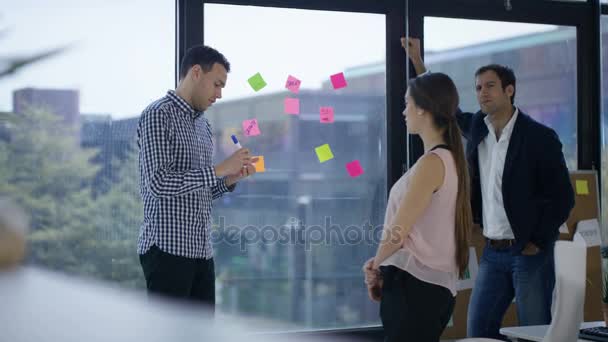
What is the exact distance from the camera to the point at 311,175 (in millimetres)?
4137

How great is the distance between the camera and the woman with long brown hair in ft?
7.11

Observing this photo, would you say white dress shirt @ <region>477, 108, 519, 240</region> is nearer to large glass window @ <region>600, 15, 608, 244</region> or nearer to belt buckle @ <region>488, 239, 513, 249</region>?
belt buckle @ <region>488, 239, 513, 249</region>

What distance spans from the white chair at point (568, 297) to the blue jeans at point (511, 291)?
110 centimetres

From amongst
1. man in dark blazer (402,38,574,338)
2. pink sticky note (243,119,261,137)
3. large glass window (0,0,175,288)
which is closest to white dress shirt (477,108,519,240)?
man in dark blazer (402,38,574,338)

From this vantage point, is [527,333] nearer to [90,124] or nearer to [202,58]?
[202,58]


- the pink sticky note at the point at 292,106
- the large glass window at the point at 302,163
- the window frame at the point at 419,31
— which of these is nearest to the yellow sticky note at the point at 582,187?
the window frame at the point at 419,31

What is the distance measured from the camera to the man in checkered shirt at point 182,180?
248cm

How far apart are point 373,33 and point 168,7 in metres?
1.18

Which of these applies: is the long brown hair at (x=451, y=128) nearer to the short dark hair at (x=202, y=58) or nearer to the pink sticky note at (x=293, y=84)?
the short dark hair at (x=202, y=58)

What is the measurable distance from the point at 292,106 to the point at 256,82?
0.80 feet

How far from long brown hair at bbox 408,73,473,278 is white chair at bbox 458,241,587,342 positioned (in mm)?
306

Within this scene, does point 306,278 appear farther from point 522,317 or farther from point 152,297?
point 152,297

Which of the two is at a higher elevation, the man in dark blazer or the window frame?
the window frame

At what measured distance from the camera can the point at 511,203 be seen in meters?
3.25
